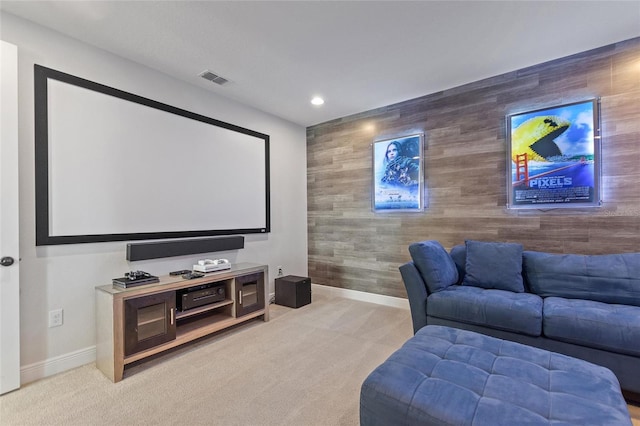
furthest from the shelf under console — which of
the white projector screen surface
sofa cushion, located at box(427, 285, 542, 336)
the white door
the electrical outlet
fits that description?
sofa cushion, located at box(427, 285, 542, 336)

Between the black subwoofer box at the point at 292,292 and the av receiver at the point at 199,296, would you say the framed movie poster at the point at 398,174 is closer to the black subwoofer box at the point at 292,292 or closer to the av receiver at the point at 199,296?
the black subwoofer box at the point at 292,292

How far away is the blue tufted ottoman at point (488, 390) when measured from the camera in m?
1.11

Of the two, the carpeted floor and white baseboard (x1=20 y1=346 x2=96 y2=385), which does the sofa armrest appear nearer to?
the carpeted floor

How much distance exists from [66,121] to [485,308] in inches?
142

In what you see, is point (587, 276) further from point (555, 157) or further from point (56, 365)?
point (56, 365)

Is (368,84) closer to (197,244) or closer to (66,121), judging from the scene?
(197,244)

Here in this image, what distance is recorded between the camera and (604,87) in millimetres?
2588

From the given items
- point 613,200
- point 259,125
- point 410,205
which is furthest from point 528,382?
point 259,125

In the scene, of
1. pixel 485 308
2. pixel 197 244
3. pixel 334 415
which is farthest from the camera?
pixel 197 244

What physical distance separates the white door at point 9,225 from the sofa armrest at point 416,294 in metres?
2.95

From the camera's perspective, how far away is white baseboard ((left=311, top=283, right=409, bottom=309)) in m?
3.78

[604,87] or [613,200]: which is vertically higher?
[604,87]

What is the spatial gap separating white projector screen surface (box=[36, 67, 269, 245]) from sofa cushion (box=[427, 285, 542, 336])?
2440mm

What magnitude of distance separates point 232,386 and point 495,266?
240cm
